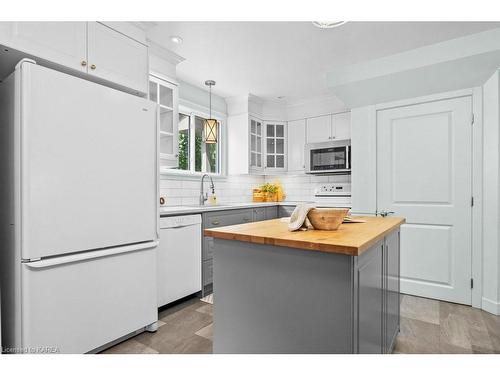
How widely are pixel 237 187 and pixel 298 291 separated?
345cm

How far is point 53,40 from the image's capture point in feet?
5.81

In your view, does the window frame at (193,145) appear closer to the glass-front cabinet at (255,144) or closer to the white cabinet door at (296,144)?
the glass-front cabinet at (255,144)

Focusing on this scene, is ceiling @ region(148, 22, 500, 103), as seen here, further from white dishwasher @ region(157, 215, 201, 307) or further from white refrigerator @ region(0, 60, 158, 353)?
white dishwasher @ region(157, 215, 201, 307)

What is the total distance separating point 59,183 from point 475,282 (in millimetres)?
3531

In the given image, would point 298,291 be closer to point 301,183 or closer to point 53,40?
point 53,40

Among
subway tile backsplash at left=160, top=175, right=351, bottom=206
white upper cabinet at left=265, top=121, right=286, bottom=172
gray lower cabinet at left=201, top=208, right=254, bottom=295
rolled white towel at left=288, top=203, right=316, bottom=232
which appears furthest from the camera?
white upper cabinet at left=265, top=121, right=286, bottom=172

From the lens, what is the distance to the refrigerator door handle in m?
1.63

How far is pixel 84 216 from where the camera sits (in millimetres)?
1830

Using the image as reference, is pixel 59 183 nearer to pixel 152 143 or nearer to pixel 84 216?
pixel 84 216

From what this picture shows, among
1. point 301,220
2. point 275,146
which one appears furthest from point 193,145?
point 301,220

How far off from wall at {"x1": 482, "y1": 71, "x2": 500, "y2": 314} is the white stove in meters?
1.67

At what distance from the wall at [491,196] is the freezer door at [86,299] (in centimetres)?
290

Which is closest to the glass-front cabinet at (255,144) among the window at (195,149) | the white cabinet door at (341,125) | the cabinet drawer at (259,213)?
the window at (195,149)

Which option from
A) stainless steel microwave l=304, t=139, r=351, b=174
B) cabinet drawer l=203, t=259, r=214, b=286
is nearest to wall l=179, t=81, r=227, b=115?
stainless steel microwave l=304, t=139, r=351, b=174
